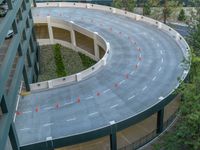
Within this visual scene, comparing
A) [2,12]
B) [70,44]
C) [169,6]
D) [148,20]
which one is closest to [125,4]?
[169,6]

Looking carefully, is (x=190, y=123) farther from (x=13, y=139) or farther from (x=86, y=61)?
(x=86, y=61)

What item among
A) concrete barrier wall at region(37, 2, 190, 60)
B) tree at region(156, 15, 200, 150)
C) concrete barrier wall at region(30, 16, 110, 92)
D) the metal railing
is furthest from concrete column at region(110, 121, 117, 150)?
concrete barrier wall at region(37, 2, 190, 60)

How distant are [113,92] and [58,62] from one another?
24.1 meters

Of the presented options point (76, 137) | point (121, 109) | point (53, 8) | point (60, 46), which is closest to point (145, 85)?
point (121, 109)

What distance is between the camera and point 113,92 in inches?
1636

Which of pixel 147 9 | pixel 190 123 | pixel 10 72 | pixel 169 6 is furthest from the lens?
pixel 147 9

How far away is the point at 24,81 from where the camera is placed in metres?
43.6

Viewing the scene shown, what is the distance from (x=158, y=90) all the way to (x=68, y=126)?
13661 millimetres

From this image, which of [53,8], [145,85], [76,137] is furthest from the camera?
[53,8]

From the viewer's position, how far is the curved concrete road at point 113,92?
35.9 m

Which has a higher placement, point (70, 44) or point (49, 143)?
point (70, 44)

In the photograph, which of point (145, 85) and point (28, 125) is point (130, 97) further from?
point (28, 125)

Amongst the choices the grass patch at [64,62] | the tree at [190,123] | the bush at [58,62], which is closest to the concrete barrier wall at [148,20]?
the bush at [58,62]

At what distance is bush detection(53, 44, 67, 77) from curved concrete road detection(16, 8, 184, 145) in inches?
424
